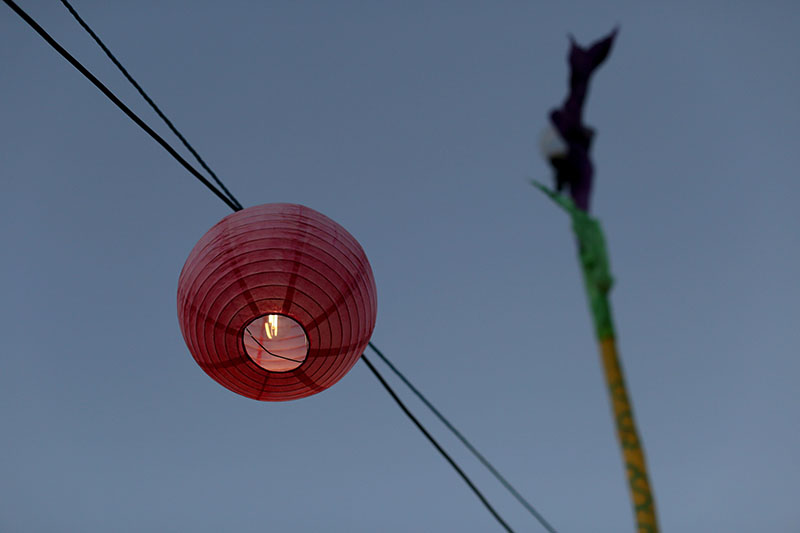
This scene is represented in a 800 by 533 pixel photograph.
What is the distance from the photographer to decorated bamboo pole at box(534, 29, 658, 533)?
1447 mm

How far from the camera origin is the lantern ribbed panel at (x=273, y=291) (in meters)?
3.29

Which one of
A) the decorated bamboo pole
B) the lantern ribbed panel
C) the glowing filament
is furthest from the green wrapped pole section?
the glowing filament

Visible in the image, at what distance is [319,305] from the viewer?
336cm

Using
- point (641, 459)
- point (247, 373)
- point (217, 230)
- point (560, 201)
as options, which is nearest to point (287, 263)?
point (217, 230)

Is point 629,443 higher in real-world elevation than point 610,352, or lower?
lower

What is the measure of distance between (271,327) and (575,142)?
2848mm

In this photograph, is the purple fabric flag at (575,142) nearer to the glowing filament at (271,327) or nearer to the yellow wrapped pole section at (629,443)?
the yellow wrapped pole section at (629,443)

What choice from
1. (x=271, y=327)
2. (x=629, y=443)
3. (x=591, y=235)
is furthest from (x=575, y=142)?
(x=271, y=327)

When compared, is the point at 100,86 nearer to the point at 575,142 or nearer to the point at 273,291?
the point at 273,291

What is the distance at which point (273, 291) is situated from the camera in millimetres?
3273

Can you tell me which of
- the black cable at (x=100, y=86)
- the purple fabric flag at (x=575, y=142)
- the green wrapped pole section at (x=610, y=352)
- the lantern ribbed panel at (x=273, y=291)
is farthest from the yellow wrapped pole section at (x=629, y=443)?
the black cable at (x=100, y=86)

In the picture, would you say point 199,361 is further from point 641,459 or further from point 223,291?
point 641,459

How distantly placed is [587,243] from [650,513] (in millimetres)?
672

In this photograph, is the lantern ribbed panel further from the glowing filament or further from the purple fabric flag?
the purple fabric flag
